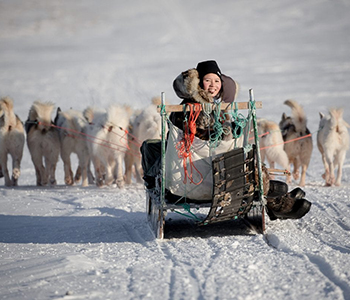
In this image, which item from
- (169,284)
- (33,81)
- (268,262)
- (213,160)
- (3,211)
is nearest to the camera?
(169,284)

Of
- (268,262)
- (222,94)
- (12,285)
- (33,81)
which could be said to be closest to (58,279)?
(12,285)

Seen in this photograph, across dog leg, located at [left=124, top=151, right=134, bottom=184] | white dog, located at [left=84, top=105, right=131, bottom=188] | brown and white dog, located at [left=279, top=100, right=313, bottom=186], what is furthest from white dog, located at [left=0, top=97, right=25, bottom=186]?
brown and white dog, located at [left=279, top=100, right=313, bottom=186]

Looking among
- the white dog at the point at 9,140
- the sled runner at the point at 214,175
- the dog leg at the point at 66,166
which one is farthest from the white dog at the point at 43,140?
the sled runner at the point at 214,175

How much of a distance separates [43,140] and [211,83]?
24.5ft

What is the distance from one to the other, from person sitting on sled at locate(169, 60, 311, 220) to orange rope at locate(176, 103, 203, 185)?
70 mm

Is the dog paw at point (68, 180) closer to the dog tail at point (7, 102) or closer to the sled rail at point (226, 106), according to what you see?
the dog tail at point (7, 102)

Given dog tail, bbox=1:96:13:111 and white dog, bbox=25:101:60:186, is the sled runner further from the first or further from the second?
dog tail, bbox=1:96:13:111

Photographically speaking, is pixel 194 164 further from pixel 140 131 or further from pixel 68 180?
pixel 68 180

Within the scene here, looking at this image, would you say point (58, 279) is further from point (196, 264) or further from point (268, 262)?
point (268, 262)

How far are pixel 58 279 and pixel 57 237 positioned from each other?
6.01 feet

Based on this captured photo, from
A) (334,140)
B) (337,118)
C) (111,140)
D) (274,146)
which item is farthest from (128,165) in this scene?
(337,118)

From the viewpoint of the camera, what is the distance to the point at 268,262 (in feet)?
11.9

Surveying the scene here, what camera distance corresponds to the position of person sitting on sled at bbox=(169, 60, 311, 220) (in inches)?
182

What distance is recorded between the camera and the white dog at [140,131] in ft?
33.6
